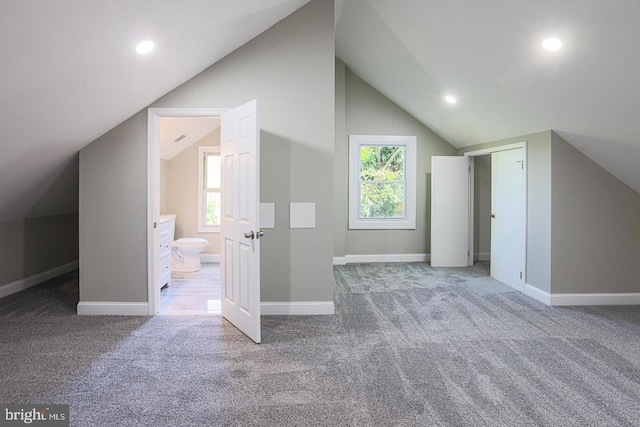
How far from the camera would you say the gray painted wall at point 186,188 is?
6891mm

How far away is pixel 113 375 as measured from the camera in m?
2.81

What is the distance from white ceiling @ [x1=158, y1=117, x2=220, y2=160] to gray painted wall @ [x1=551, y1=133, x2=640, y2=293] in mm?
4607

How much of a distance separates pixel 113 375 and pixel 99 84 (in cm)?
205

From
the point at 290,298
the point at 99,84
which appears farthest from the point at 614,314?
the point at 99,84

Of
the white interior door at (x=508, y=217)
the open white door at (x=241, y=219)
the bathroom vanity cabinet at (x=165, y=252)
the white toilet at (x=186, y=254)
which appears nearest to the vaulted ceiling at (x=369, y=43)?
the white interior door at (x=508, y=217)

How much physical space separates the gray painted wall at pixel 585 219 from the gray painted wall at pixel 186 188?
194 inches

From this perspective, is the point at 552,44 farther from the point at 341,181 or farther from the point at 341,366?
the point at 341,181

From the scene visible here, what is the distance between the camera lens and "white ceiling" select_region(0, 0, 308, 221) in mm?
2215

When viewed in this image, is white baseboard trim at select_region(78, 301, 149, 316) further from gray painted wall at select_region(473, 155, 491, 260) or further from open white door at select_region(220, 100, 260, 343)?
gray painted wall at select_region(473, 155, 491, 260)

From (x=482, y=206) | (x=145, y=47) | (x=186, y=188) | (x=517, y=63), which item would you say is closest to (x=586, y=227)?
(x=517, y=63)

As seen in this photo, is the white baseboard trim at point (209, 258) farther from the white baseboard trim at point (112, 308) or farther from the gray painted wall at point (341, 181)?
the white baseboard trim at point (112, 308)

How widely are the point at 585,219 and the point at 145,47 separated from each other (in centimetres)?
452

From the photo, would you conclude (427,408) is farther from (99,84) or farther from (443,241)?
(443,241)

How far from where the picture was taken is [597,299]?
178 inches
